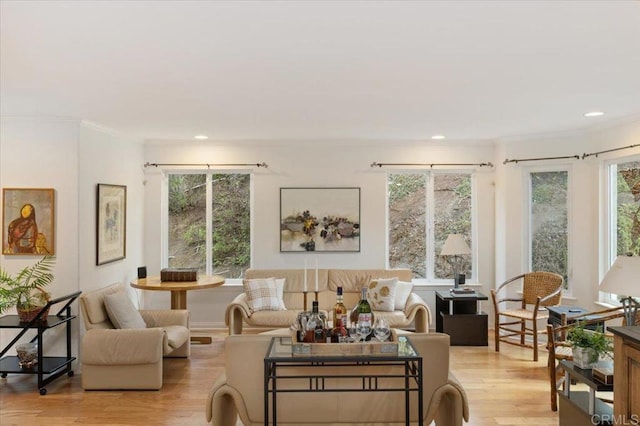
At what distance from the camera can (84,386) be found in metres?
4.68

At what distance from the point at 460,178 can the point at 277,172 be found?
8.27ft

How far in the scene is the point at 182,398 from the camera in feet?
14.9

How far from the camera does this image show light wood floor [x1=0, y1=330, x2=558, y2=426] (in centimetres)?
406

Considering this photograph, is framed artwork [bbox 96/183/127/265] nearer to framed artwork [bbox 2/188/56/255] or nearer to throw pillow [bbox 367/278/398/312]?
framed artwork [bbox 2/188/56/255]

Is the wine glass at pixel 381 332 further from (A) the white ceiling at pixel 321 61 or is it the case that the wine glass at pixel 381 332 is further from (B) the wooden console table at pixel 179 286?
(B) the wooden console table at pixel 179 286

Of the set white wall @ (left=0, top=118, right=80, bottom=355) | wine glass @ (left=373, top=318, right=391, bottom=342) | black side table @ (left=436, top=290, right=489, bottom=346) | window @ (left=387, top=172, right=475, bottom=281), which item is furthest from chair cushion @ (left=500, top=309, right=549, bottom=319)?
white wall @ (left=0, top=118, right=80, bottom=355)

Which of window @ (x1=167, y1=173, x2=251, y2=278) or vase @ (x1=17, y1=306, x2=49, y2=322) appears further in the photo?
window @ (x1=167, y1=173, x2=251, y2=278)

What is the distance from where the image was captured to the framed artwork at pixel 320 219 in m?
7.09

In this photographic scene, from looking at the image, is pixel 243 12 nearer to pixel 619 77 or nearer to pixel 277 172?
pixel 619 77

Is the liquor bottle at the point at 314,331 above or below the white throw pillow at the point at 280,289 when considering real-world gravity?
above

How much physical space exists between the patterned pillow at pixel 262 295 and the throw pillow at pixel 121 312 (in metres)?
1.31

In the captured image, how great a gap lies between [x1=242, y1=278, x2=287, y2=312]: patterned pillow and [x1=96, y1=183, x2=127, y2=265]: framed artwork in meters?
1.55

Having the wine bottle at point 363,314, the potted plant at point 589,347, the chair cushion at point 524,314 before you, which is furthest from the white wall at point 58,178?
the chair cushion at point 524,314

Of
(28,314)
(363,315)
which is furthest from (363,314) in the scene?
(28,314)
